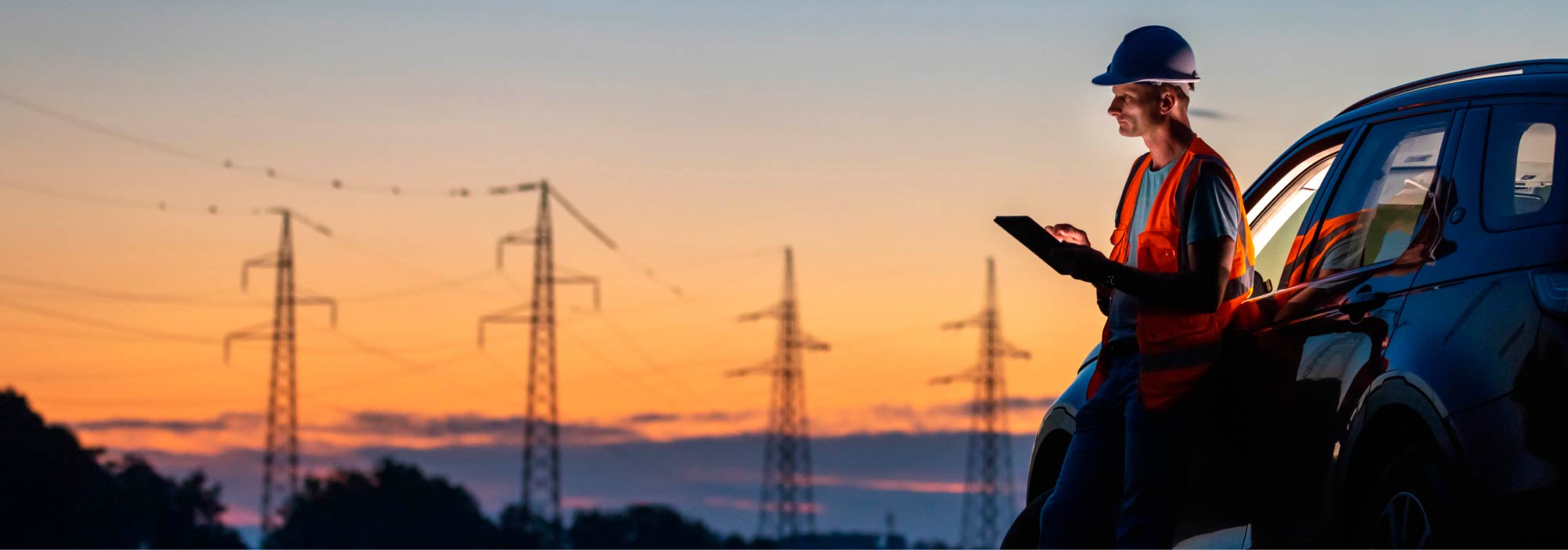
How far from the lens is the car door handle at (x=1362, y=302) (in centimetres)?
610

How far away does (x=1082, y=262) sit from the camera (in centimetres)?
652

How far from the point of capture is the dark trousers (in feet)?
22.1

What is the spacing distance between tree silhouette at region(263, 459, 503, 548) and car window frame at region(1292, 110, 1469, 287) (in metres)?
118

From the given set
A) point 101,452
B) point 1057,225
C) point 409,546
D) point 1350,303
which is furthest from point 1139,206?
point 409,546

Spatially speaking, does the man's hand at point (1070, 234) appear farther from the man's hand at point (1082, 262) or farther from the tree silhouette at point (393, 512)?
the tree silhouette at point (393, 512)

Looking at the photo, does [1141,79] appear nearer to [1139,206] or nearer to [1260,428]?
[1139,206]

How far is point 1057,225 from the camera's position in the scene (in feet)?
23.6

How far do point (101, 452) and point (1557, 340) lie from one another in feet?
374

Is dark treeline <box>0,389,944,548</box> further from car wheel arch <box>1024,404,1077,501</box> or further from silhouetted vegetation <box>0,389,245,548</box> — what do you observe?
car wheel arch <box>1024,404,1077,501</box>

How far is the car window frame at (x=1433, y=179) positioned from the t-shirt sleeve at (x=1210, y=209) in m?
0.34

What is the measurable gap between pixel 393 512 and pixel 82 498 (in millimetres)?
21910

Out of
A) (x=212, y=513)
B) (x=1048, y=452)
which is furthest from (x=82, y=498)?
(x=1048, y=452)

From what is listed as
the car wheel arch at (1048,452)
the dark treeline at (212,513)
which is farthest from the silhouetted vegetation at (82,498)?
the car wheel arch at (1048,452)

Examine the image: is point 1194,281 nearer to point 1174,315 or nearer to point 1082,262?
point 1174,315
